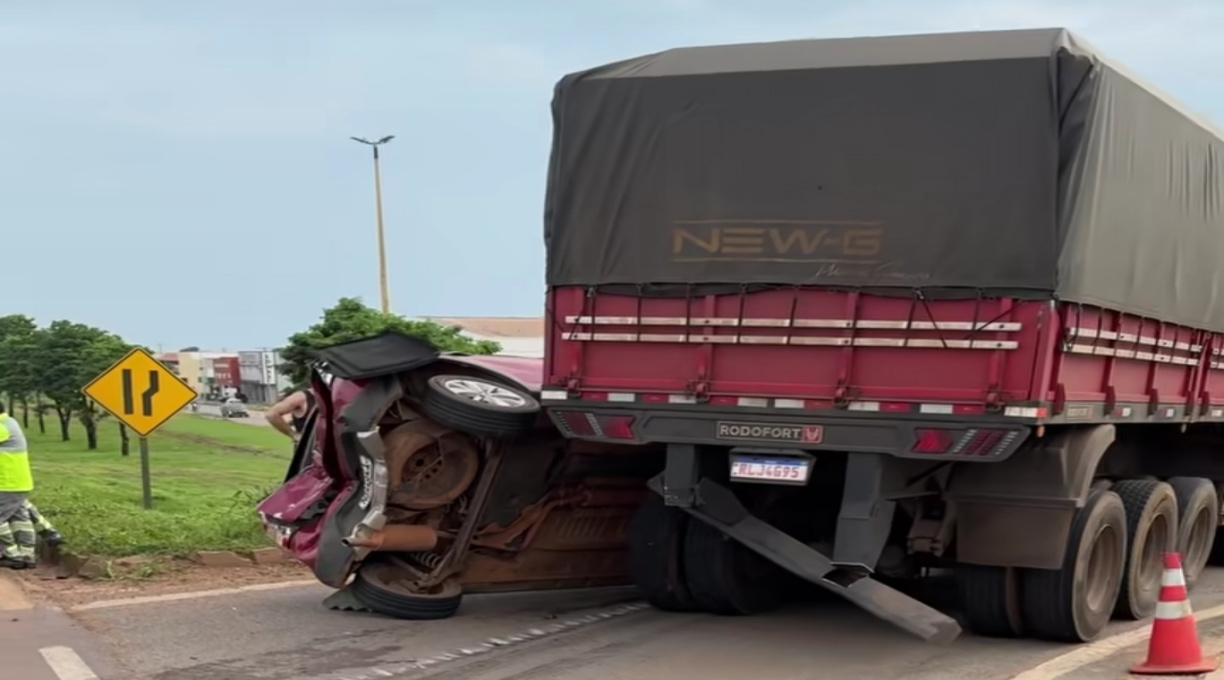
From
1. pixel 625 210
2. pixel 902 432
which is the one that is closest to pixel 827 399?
pixel 902 432

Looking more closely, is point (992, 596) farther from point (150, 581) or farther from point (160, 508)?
point (160, 508)

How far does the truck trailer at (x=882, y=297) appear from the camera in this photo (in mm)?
7152

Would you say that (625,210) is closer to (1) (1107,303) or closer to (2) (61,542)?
(1) (1107,303)

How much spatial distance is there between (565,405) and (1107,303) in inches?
119

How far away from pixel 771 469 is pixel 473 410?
195 centimetres

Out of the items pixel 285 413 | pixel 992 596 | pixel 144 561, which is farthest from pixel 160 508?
pixel 992 596

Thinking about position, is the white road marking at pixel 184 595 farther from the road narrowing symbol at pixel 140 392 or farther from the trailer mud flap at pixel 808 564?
the trailer mud flap at pixel 808 564

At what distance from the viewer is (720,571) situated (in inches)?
350

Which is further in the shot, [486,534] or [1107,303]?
[486,534]

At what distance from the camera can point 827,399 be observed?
7.35 metres

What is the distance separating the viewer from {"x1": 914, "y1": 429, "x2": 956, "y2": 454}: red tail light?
7.13 meters

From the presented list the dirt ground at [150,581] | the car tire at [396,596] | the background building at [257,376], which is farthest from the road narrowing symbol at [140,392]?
the background building at [257,376]

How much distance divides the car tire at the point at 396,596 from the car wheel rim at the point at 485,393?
1203mm

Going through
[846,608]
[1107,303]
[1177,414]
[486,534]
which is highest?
[1107,303]
